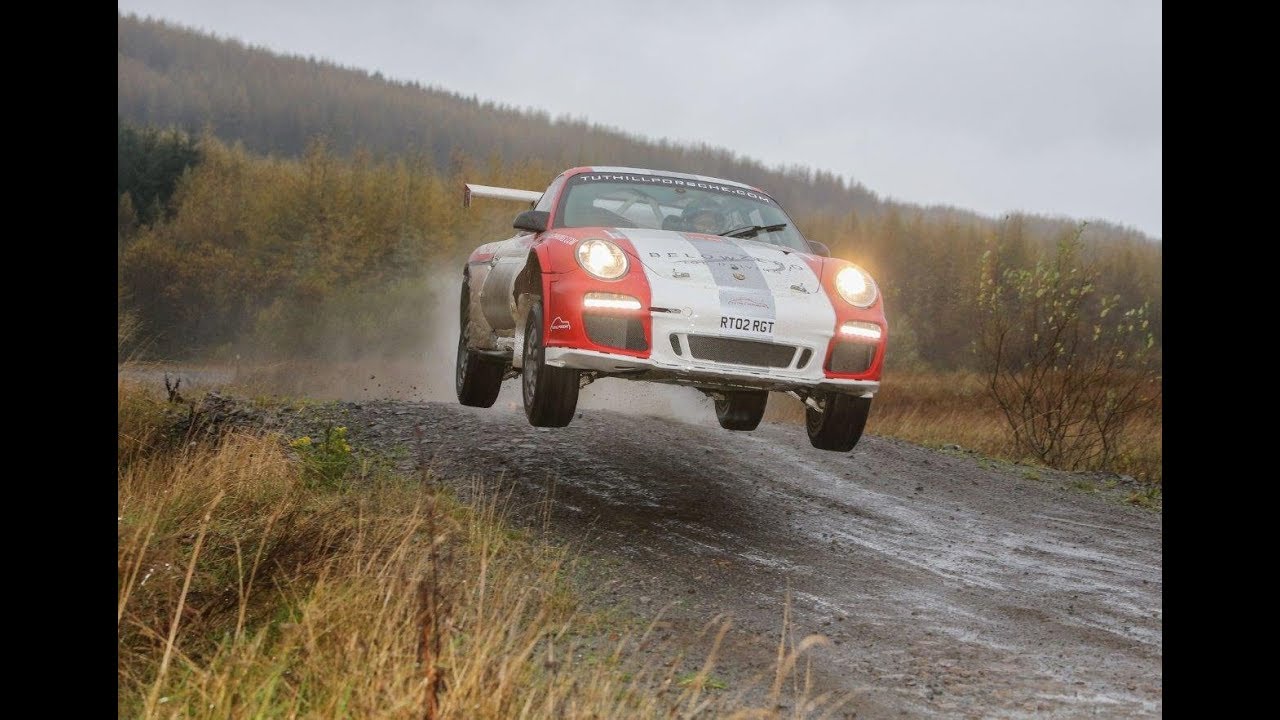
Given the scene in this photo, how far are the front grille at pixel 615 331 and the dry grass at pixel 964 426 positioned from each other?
990 cm

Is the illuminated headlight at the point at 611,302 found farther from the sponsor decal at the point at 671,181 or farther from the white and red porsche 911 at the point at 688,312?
the sponsor decal at the point at 671,181

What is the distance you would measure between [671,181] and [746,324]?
1.97 m

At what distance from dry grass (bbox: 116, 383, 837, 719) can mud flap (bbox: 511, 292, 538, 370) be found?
1.08m

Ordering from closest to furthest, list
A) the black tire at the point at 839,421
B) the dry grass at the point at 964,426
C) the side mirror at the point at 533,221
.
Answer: the black tire at the point at 839,421 → the side mirror at the point at 533,221 → the dry grass at the point at 964,426

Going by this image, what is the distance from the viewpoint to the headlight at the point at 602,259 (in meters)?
6.17

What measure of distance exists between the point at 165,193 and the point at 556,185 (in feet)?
157

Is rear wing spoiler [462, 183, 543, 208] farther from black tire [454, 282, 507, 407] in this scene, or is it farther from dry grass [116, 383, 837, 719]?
dry grass [116, 383, 837, 719]

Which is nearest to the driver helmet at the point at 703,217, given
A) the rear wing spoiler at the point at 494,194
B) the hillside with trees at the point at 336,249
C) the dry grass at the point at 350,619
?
the rear wing spoiler at the point at 494,194

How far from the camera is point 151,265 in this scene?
139ft

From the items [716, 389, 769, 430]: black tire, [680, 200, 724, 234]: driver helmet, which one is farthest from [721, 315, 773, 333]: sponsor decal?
[716, 389, 769, 430]: black tire

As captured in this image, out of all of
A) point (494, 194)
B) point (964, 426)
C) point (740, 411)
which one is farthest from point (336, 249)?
point (740, 411)

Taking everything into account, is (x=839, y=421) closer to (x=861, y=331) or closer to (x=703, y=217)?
(x=861, y=331)
